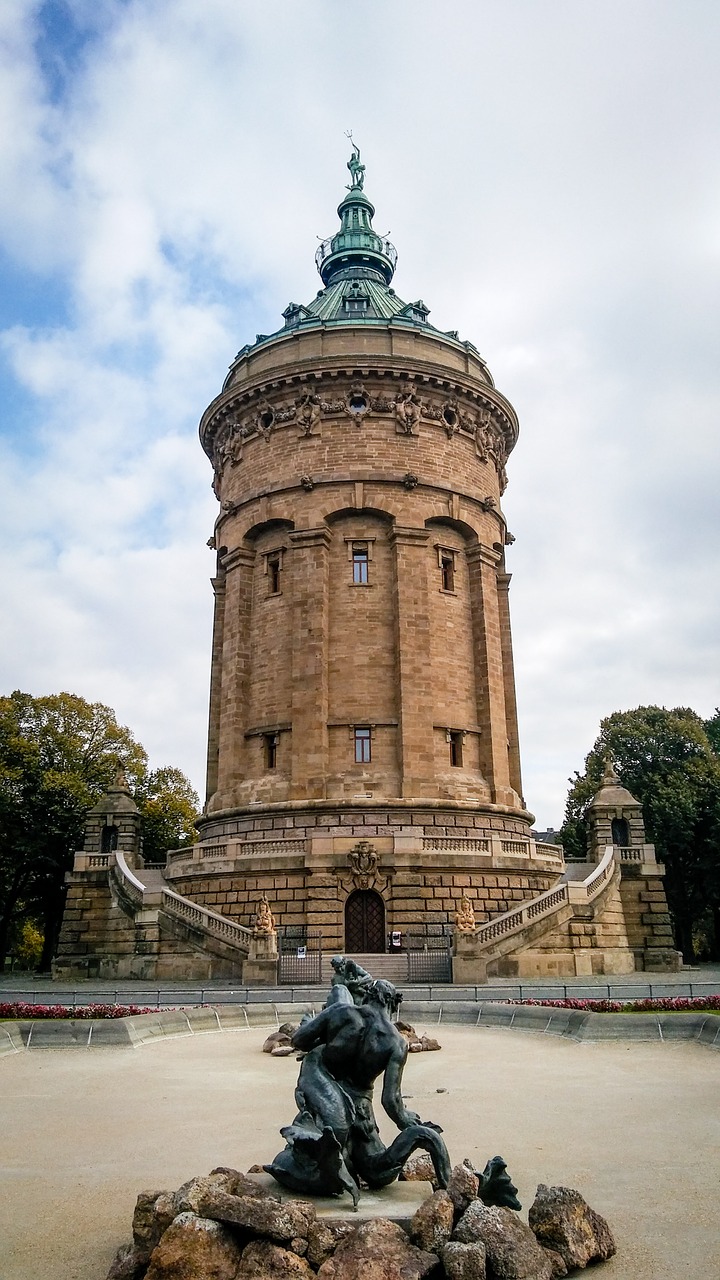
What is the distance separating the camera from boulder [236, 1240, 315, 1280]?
17.6 ft

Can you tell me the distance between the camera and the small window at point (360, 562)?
126ft

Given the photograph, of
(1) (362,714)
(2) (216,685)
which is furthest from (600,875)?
(2) (216,685)

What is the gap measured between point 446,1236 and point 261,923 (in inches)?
891

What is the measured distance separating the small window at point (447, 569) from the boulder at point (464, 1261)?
3484 cm

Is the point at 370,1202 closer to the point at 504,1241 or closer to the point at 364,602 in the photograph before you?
the point at 504,1241

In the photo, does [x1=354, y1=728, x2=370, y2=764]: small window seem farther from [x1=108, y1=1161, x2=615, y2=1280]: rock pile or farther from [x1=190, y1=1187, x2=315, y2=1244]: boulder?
[x1=190, y1=1187, x2=315, y2=1244]: boulder

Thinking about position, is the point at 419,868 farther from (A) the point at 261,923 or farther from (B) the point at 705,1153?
(B) the point at 705,1153

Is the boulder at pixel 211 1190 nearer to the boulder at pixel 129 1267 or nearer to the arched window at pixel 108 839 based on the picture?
the boulder at pixel 129 1267

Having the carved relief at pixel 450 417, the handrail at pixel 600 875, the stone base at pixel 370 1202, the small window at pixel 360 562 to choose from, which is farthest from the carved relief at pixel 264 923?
the carved relief at pixel 450 417

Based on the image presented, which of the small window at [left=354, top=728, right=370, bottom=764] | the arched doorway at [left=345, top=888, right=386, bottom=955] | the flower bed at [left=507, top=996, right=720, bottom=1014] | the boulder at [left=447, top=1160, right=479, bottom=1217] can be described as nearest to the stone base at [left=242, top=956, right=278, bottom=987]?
the arched doorway at [left=345, top=888, right=386, bottom=955]

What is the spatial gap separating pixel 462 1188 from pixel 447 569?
3482cm

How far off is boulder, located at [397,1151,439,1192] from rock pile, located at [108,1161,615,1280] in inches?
39.4

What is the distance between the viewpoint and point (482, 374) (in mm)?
44531

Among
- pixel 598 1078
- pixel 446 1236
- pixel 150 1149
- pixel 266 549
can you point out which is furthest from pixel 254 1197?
pixel 266 549
